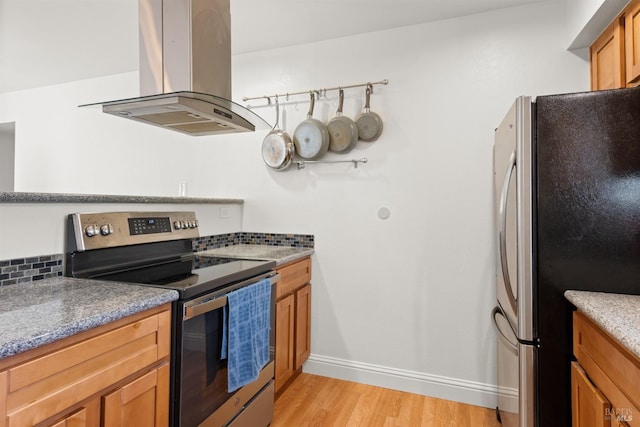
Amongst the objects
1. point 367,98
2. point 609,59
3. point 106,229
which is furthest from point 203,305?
point 609,59

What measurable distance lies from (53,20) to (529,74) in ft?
10.6

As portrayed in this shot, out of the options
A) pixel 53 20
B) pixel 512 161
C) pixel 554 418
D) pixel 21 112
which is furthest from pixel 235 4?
pixel 21 112

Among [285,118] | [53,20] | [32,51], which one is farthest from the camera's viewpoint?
[32,51]

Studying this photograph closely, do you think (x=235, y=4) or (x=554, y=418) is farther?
(x=235, y=4)

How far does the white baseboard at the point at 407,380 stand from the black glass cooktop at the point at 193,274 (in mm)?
1063

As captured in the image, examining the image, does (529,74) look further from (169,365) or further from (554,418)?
(169,365)

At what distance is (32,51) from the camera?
2822 millimetres

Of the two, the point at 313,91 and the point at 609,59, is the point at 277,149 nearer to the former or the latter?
the point at 313,91

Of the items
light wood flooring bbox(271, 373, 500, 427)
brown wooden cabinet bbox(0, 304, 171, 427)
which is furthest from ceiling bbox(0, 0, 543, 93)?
light wood flooring bbox(271, 373, 500, 427)

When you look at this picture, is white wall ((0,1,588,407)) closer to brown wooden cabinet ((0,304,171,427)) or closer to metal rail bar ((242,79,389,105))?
metal rail bar ((242,79,389,105))

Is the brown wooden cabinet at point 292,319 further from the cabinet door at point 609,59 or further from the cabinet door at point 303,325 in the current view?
the cabinet door at point 609,59

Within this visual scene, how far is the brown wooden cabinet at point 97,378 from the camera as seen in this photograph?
769 millimetres

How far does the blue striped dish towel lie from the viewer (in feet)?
4.73

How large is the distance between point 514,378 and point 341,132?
1.70 meters
